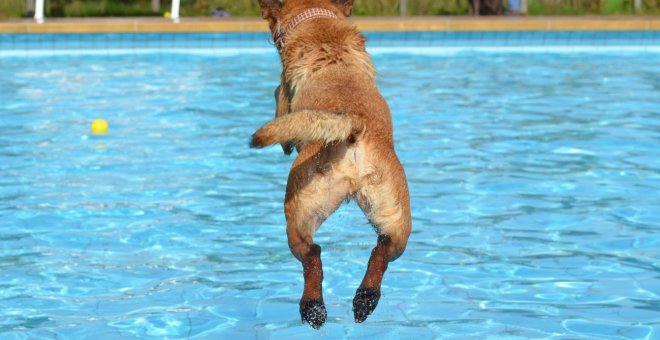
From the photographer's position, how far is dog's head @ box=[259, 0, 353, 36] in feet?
15.8

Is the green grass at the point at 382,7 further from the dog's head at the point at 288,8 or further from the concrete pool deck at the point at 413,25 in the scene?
the dog's head at the point at 288,8

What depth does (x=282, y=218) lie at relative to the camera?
23.3 ft

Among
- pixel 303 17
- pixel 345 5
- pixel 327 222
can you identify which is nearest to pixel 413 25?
pixel 327 222

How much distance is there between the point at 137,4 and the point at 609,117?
10039 millimetres

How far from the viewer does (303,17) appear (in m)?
4.70

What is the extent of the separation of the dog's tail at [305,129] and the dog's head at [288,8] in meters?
0.96

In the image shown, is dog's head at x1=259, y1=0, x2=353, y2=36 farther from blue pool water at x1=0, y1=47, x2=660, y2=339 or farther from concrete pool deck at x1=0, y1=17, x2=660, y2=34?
concrete pool deck at x1=0, y1=17, x2=660, y2=34

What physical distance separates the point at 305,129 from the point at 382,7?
1472 centimetres

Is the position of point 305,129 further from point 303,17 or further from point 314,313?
point 303,17

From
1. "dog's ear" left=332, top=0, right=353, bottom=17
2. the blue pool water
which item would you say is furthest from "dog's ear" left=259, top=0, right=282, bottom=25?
the blue pool water

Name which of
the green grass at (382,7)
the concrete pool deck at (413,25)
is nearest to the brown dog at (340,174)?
the concrete pool deck at (413,25)

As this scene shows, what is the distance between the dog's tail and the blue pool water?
145cm

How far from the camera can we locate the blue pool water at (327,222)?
5309 mm

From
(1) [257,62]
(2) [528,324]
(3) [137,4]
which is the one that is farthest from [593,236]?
(3) [137,4]
